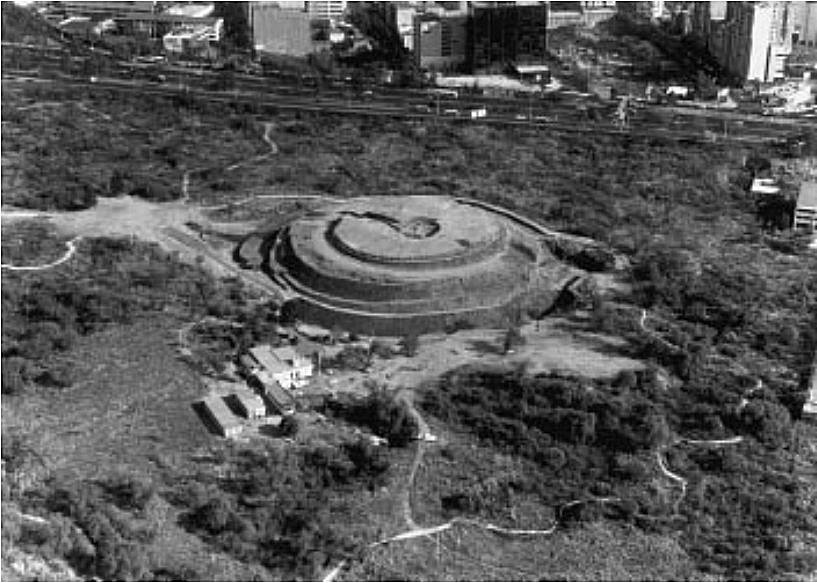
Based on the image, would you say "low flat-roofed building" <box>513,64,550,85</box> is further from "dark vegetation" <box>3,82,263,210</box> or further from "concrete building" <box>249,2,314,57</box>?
"dark vegetation" <box>3,82,263,210</box>

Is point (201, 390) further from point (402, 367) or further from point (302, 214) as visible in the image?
point (302, 214)

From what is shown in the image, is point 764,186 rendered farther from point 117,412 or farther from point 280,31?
point 280,31

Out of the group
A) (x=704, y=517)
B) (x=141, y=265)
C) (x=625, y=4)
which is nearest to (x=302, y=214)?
(x=141, y=265)

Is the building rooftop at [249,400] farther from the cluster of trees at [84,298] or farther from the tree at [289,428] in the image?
the cluster of trees at [84,298]

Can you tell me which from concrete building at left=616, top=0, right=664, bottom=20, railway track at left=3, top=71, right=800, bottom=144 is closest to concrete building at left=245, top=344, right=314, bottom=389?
railway track at left=3, top=71, right=800, bottom=144

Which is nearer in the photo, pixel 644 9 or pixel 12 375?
pixel 12 375

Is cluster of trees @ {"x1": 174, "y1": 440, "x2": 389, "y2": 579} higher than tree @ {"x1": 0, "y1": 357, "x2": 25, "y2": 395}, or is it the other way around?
tree @ {"x1": 0, "y1": 357, "x2": 25, "y2": 395}

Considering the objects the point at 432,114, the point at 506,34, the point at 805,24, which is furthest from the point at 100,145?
the point at 805,24
